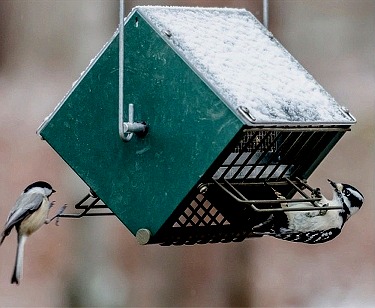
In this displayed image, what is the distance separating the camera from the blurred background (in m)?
5.98

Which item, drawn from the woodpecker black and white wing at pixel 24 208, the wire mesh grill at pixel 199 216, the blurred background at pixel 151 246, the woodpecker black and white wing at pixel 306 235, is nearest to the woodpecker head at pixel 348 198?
the woodpecker black and white wing at pixel 306 235

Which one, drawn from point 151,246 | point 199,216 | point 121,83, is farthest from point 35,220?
point 151,246

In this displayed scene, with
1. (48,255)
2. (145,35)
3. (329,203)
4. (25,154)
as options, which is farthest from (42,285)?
(145,35)

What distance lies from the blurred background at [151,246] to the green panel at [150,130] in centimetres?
Result: 176

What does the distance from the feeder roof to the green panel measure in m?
0.04

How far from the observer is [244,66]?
4.09 m

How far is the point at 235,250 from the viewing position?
6.15 meters

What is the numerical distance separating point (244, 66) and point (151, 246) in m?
2.14

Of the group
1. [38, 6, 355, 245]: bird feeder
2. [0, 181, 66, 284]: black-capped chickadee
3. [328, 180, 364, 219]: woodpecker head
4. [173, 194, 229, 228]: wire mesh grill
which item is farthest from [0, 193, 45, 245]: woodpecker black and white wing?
[328, 180, 364, 219]: woodpecker head

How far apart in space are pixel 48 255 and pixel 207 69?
Answer: 237 centimetres

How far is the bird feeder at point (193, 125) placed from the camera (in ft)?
12.8

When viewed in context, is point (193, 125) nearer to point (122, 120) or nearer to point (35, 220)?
point (122, 120)

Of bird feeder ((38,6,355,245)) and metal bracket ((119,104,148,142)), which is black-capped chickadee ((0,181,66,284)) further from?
metal bracket ((119,104,148,142))

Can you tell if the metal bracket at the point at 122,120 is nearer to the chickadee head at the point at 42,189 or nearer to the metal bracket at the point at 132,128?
the metal bracket at the point at 132,128
